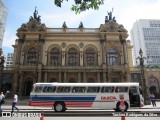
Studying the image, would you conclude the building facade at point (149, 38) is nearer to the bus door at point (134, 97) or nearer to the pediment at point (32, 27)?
→ the pediment at point (32, 27)

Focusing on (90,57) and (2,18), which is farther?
(2,18)

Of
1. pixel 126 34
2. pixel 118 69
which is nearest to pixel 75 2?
pixel 118 69

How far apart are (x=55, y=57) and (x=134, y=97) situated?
23.4 meters

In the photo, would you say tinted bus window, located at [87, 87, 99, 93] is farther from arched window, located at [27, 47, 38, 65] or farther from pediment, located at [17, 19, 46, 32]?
pediment, located at [17, 19, 46, 32]

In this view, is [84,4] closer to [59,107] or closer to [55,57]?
[59,107]

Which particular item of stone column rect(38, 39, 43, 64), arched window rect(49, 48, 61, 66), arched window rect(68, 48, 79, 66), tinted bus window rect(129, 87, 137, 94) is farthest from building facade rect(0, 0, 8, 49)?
tinted bus window rect(129, 87, 137, 94)

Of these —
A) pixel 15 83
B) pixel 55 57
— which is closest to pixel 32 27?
pixel 55 57

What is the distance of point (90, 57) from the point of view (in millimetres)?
37250

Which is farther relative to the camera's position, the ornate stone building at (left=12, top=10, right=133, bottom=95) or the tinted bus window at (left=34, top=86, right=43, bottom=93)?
the ornate stone building at (left=12, top=10, right=133, bottom=95)

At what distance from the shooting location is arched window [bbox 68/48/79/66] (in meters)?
36.8

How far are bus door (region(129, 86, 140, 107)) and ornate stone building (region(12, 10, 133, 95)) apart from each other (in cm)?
1825

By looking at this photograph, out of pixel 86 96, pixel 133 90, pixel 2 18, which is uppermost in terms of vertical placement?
pixel 2 18

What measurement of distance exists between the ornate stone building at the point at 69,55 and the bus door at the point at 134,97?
18.3 meters

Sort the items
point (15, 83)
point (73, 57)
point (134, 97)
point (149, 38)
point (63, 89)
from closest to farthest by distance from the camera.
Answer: point (134, 97) → point (63, 89) → point (15, 83) → point (73, 57) → point (149, 38)
